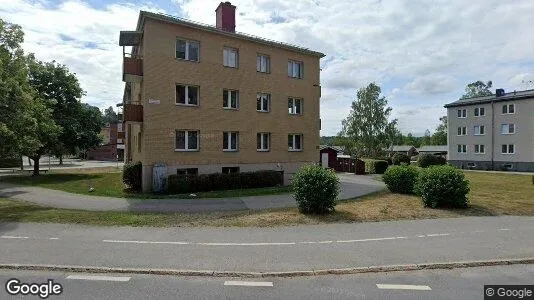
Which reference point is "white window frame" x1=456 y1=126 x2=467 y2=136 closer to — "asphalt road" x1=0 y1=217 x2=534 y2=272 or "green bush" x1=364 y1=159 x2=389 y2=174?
"green bush" x1=364 y1=159 x2=389 y2=174

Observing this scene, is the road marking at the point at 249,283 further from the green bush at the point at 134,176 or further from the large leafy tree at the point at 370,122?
the large leafy tree at the point at 370,122

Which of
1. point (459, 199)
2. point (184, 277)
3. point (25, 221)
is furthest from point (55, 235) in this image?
point (459, 199)

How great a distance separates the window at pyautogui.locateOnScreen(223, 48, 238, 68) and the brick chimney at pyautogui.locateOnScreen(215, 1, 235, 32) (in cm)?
184

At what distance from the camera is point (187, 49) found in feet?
76.6

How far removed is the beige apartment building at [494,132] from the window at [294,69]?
3185 cm

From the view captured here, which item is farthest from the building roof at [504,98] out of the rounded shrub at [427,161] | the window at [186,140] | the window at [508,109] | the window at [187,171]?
the window at [187,171]

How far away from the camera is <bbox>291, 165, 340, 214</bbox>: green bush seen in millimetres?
13570

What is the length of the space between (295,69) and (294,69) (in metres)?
0.11

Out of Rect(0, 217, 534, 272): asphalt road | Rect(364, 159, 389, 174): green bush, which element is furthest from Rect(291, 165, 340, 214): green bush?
Rect(364, 159, 389, 174): green bush

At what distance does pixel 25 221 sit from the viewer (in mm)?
12305

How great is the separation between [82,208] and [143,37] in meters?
10.6

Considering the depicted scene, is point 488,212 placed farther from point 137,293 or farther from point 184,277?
point 137,293

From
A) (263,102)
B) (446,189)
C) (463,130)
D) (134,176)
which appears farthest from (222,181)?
(463,130)

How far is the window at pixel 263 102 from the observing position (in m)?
26.3
